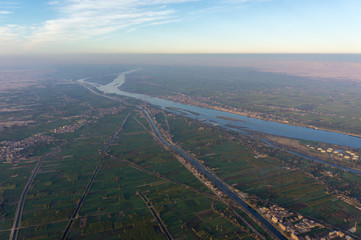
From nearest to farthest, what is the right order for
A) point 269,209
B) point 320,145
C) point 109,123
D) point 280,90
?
point 269,209
point 320,145
point 109,123
point 280,90

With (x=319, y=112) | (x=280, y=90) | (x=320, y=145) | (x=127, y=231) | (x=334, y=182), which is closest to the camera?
(x=127, y=231)

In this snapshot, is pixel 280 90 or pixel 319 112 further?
pixel 280 90

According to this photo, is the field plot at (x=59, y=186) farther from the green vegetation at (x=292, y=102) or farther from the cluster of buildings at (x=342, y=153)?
the green vegetation at (x=292, y=102)

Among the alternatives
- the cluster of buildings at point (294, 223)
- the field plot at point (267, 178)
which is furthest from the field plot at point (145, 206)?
the field plot at point (267, 178)

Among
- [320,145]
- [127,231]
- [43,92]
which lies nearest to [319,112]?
[320,145]

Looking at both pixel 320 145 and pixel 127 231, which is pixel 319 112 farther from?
pixel 127 231

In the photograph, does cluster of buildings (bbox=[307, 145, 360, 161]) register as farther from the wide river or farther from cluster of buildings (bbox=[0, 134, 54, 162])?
cluster of buildings (bbox=[0, 134, 54, 162])
